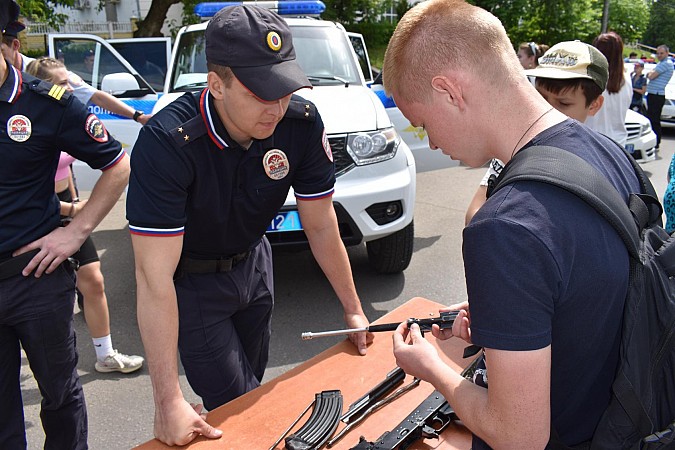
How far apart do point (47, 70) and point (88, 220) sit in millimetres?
1950

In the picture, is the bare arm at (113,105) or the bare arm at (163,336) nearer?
the bare arm at (163,336)

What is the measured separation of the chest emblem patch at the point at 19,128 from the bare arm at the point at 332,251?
3.26 ft

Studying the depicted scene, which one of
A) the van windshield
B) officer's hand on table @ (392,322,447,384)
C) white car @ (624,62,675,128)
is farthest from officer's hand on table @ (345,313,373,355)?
white car @ (624,62,675,128)

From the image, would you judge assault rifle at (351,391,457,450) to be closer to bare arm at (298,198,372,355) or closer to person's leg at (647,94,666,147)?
bare arm at (298,198,372,355)

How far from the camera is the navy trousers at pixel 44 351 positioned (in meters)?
2.12

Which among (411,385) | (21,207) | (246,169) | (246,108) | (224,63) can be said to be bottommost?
A: (411,385)

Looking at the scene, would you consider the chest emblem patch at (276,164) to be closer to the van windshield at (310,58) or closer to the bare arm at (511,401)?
the bare arm at (511,401)

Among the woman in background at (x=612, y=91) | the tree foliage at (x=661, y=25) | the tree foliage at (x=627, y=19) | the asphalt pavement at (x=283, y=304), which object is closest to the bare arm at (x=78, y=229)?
the asphalt pavement at (x=283, y=304)

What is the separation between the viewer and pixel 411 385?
1.94m

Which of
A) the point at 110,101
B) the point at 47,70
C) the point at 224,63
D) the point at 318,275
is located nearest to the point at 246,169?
the point at 224,63

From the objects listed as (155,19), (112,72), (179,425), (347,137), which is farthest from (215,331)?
(155,19)

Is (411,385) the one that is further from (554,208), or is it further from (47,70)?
(47,70)

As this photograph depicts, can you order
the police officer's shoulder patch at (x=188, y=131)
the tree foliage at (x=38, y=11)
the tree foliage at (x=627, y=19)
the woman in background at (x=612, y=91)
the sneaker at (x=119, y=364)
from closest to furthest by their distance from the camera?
1. the police officer's shoulder patch at (x=188, y=131)
2. the sneaker at (x=119, y=364)
3. the woman in background at (x=612, y=91)
4. the tree foliage at (x=38, y=11)
5. the tree foliage at (x=627, y=19)

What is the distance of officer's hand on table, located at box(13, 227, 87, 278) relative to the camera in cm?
211
